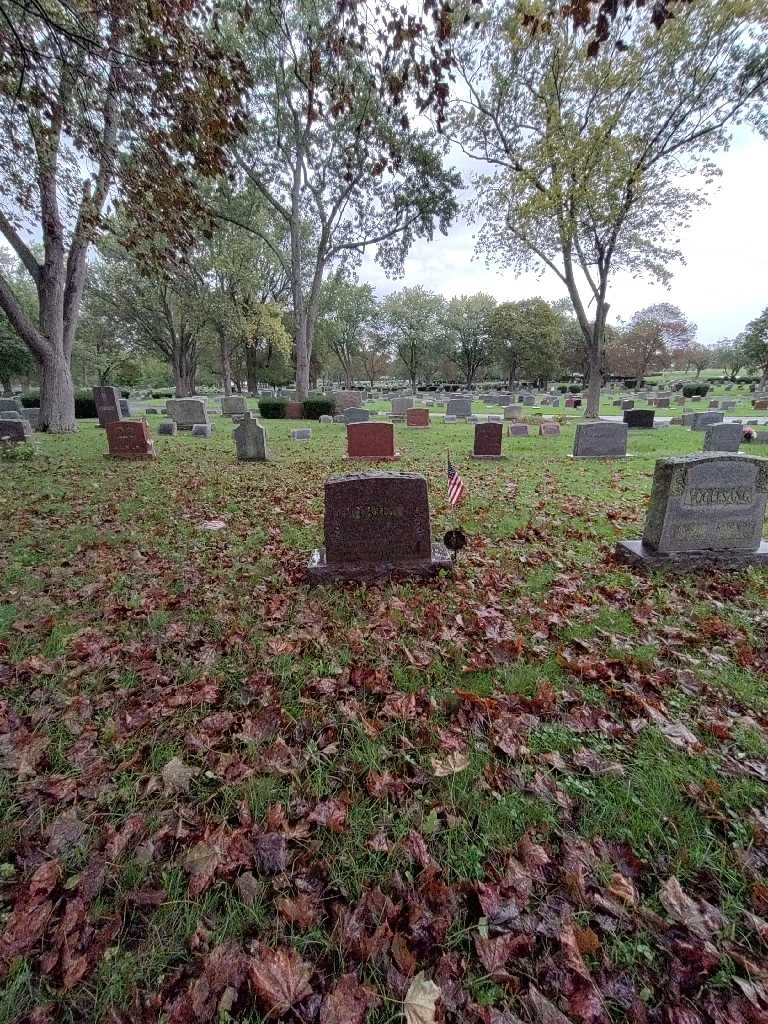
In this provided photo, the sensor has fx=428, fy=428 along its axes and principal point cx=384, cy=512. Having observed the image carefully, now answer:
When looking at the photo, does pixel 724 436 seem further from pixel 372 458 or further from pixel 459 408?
pixel 459 408

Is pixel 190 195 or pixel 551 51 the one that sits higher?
pixel 551 51

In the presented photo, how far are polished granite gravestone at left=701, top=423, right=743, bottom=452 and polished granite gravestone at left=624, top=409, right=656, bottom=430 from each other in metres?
6.92

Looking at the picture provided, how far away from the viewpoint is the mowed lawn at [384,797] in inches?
57.6

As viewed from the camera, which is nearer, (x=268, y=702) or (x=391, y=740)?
(x=391, y=740)

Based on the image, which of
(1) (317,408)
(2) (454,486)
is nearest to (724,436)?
(2) (454,486)

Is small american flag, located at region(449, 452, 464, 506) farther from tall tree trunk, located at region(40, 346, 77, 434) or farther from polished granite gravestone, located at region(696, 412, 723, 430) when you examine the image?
polished granite gravestone, located at region(696, 412, 723, 430)

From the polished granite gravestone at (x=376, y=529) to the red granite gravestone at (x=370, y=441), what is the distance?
24.3ft

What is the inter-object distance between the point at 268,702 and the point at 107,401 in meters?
18.6

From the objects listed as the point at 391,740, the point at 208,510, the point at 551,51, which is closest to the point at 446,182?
the point at 551,51

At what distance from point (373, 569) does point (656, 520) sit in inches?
123

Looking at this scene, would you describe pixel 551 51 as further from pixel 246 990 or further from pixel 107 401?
pixel 246 990

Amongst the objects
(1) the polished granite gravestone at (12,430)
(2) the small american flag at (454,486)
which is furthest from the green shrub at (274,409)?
(2) the small american flag at (454,486)

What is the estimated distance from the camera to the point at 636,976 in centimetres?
146

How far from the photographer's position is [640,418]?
1827cm
